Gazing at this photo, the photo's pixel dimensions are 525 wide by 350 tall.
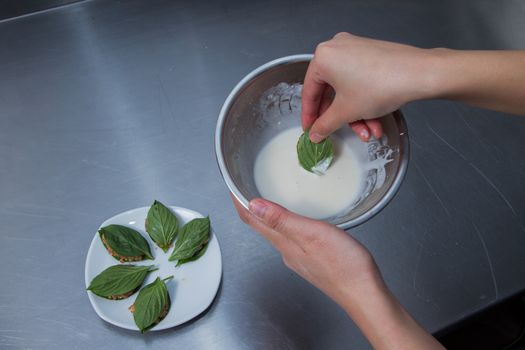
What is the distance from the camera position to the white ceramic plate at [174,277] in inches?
28.5

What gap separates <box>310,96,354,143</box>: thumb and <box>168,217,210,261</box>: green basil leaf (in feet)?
0.79

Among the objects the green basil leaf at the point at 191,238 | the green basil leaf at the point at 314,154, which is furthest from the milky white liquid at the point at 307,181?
the green basil leaf at the point at 191,238

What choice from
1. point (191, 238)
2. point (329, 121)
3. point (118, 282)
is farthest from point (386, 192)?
point (118, 282)

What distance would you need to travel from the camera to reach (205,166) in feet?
2.97

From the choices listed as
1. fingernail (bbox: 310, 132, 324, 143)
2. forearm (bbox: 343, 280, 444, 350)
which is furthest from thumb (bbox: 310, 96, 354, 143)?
forearm (bbox: 343, 280, 444, 350)

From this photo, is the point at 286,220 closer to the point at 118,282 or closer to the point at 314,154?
the point at 314,154

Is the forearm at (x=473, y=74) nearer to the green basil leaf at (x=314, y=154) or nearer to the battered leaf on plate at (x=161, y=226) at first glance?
the green basil leaf at (x=314, y=154)

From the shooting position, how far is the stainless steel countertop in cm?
78

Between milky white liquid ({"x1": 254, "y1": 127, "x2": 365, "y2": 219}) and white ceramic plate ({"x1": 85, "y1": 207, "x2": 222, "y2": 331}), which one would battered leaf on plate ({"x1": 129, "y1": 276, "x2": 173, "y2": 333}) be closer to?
white ceramic plate ({"x1": 85, "y1": 207, "x2": 222, "y2": 331})

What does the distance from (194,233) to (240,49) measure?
1.54 feet

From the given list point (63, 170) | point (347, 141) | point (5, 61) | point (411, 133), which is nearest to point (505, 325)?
point (411, 133)

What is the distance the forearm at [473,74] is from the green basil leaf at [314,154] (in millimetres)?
169

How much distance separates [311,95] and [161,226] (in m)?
0.33

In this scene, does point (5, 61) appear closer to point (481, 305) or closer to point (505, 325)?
point (481, 305)
